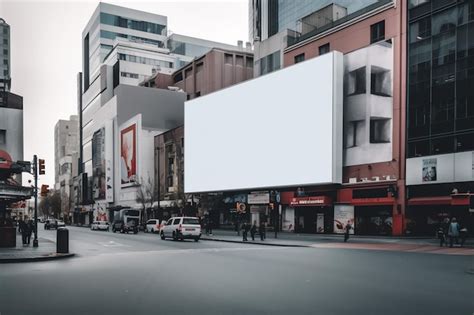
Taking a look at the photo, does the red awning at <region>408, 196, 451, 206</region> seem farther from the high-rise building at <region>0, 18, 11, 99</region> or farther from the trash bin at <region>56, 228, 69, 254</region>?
the high-rise building at <region>0, 18, 11, 99</region>

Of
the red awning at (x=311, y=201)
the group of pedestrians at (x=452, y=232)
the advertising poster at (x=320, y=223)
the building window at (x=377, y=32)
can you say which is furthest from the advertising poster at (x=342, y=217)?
the building window at (x=377, y=32)

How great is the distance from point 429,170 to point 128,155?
222 feet

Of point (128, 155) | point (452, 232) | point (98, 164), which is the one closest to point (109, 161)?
point (98, 164)

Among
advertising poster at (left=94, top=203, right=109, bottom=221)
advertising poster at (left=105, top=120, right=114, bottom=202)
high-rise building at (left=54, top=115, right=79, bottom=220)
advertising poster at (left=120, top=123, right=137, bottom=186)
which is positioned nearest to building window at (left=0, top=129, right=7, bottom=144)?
advertising poster at (left=120, top=123, right=137, bottom=186)

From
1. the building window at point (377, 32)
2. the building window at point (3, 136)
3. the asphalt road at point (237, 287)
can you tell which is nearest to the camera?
the asphalt road at point (237, 287)

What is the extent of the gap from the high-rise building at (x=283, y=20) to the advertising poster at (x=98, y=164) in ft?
142

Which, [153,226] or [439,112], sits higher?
[439,112]

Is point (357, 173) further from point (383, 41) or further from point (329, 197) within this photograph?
point (383, 41)

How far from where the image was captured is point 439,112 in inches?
1532

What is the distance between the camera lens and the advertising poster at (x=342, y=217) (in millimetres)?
45156

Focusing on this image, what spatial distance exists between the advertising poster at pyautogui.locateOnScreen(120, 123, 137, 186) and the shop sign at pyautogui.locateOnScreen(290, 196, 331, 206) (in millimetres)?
47142

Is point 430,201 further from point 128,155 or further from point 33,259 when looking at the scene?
point 128,155

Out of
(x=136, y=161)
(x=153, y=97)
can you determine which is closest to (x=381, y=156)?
(x=136, y=161)

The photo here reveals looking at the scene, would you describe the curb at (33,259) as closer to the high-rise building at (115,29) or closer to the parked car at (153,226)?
the parked car at (153,226)
